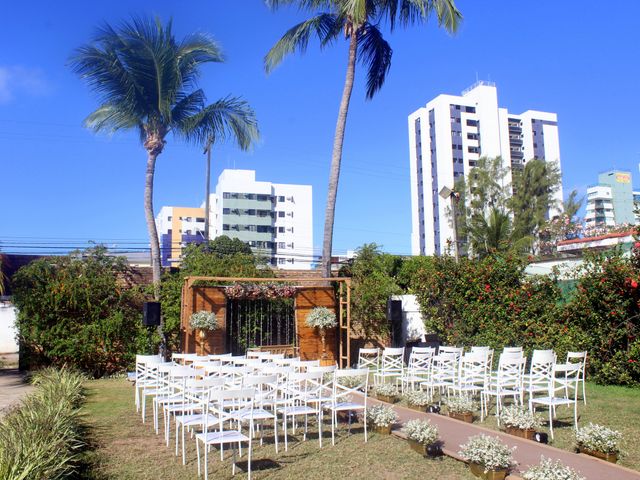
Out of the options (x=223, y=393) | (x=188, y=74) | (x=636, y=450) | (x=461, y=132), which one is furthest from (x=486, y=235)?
(x=461, y=132)

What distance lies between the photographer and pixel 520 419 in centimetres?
656

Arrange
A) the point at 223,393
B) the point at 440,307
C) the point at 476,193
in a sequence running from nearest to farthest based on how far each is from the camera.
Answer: the point at 223,393, the point at 440,307, the point at 476,193

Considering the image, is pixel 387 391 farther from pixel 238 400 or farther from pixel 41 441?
pixel 41 441

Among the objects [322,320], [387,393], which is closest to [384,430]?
[387,393]

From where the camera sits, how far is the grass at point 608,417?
6102mm

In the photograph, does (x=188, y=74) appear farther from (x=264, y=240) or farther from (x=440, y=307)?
(x=264, y=240)

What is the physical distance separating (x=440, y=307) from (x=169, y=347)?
22.5 ft

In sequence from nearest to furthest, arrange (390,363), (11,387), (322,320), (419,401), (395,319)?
(419,401), (390,363), (11,387), (322,320), (395,319)

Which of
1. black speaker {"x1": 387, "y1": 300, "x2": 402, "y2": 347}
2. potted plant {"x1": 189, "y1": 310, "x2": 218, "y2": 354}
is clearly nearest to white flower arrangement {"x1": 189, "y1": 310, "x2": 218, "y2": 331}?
potted plant {"x1": 189, "y1": 310, "x2": 218, "y2": 354}

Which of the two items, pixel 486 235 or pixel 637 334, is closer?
pixel 637 334

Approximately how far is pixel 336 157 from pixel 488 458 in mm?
10836

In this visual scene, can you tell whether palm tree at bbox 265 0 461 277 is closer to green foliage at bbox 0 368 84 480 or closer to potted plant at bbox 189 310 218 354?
potted plant at bbox 189 310 218 354

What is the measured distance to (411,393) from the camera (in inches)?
332

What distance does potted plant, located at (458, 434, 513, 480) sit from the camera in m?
4.92
